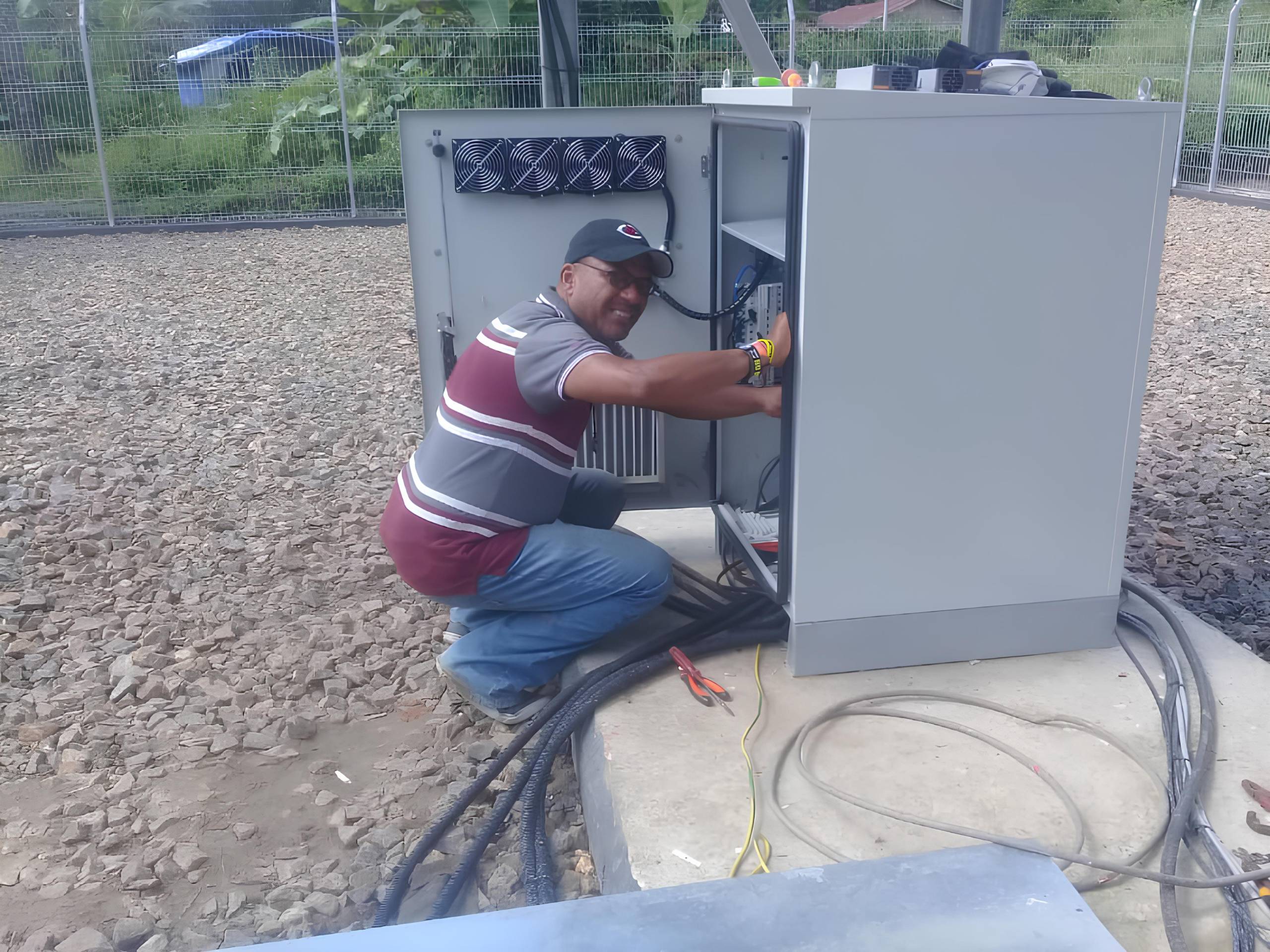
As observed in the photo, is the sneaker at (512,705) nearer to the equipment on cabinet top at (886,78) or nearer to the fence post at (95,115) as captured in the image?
the equipment on cabinet top at (886,78)

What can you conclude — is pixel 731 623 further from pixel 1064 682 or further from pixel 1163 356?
pixel 1163 356

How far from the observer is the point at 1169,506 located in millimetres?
4352

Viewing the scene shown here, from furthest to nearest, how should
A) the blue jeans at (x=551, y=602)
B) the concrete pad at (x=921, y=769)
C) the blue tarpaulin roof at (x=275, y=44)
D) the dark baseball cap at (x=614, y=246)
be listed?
1. the blue tarpaulin roof at (x=275, y=44)
2. the blue jeans at (x=551, y=602)
3. the dark baseball cap at (x=614, y=246)
4. the concrete pad at (x=921, y=769)

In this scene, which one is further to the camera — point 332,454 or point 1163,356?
point 1163,356

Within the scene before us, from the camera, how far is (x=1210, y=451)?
16.0ft

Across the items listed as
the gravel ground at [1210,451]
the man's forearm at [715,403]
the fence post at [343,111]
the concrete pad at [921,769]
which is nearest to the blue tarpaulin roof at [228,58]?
the fence post at [343,111]

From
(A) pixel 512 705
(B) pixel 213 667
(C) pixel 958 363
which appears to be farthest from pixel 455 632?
(C) pixel 958 363

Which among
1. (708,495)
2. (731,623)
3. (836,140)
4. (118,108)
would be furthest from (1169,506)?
(118,108)

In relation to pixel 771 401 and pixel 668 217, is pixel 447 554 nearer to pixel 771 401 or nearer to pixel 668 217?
pixel 771 401

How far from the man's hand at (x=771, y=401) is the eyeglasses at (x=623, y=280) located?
0.50 metres

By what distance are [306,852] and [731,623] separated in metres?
1.22

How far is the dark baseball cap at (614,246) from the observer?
2.75m

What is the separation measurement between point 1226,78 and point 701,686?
36.9 feet

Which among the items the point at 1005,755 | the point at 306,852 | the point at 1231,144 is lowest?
the point at 306,852
